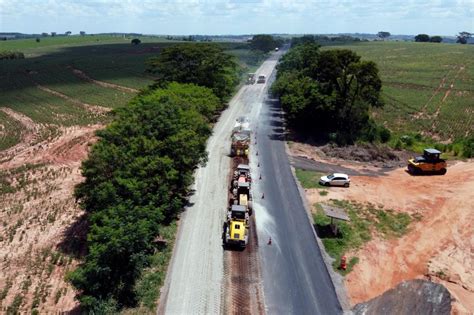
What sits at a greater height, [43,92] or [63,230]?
[43,92]

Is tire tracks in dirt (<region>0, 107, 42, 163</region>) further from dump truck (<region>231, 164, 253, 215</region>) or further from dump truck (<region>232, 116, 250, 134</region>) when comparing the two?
dump truck (<region>231, 164, 253, 215</region>)

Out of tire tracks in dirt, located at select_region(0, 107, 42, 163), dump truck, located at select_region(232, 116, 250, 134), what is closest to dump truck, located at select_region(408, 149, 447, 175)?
dump truck, located at select_region(232, 116, 250, 134)

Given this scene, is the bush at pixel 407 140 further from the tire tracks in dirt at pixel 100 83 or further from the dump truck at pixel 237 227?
the tire tracks in dirt at pixel 100 83

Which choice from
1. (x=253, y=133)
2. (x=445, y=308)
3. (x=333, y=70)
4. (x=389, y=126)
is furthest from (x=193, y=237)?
(x=389, y=126)

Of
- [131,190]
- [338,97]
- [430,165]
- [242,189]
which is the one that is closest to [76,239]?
[131,190]

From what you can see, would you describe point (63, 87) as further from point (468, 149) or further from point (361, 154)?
point (468, 149)

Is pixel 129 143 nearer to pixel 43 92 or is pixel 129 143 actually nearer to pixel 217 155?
pixel 217 155
